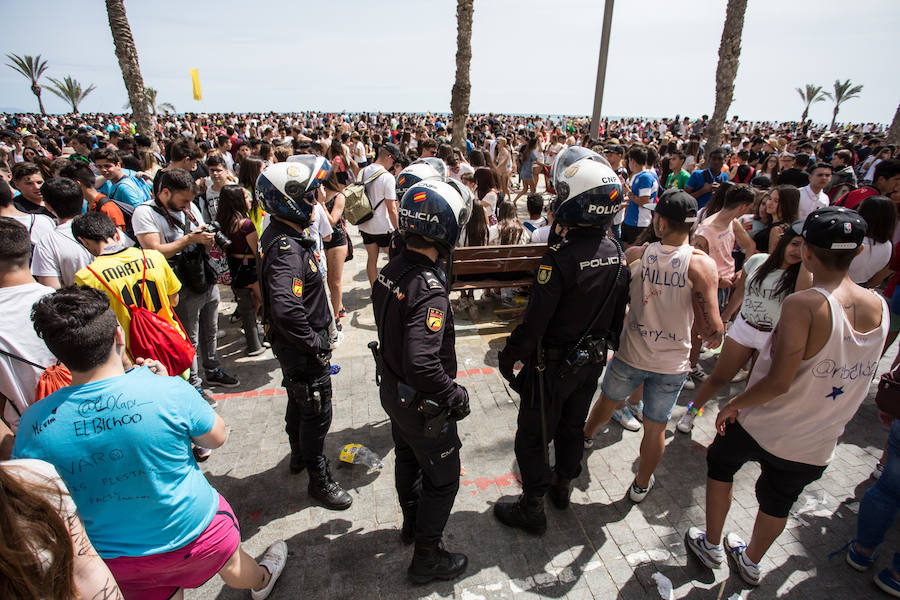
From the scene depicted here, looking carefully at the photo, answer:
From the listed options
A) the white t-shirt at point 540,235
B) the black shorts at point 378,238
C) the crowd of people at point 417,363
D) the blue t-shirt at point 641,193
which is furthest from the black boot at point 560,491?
the blue t-shirt at point 641,193

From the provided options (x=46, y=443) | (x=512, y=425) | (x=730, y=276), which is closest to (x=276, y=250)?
(x=46, y=443)

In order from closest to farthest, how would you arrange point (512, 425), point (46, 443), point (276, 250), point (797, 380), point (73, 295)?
point (46, 443) < point (73, 295) < point (797, 380) < point (276, 250) < point (512, 425)

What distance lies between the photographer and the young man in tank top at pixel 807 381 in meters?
2.15

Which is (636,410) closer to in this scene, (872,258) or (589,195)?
(872,258)

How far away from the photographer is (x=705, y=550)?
288 centimetres

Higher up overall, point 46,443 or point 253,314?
point 46,443

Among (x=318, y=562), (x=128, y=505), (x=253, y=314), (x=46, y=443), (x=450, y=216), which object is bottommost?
(x=318, y=562)

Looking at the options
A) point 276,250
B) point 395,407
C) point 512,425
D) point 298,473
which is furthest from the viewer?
point 512,425

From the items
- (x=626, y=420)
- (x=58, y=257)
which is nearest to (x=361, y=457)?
(x=626, y=420)

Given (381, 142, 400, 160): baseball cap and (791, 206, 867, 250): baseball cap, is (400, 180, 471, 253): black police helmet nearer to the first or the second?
(791, 206, 867, 250): baseball cap

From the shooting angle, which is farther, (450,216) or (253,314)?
(253,314)

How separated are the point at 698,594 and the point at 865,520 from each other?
47.8 inches

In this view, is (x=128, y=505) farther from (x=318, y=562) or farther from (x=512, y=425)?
(x=512, y=425)

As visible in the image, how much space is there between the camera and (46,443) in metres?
1.65
